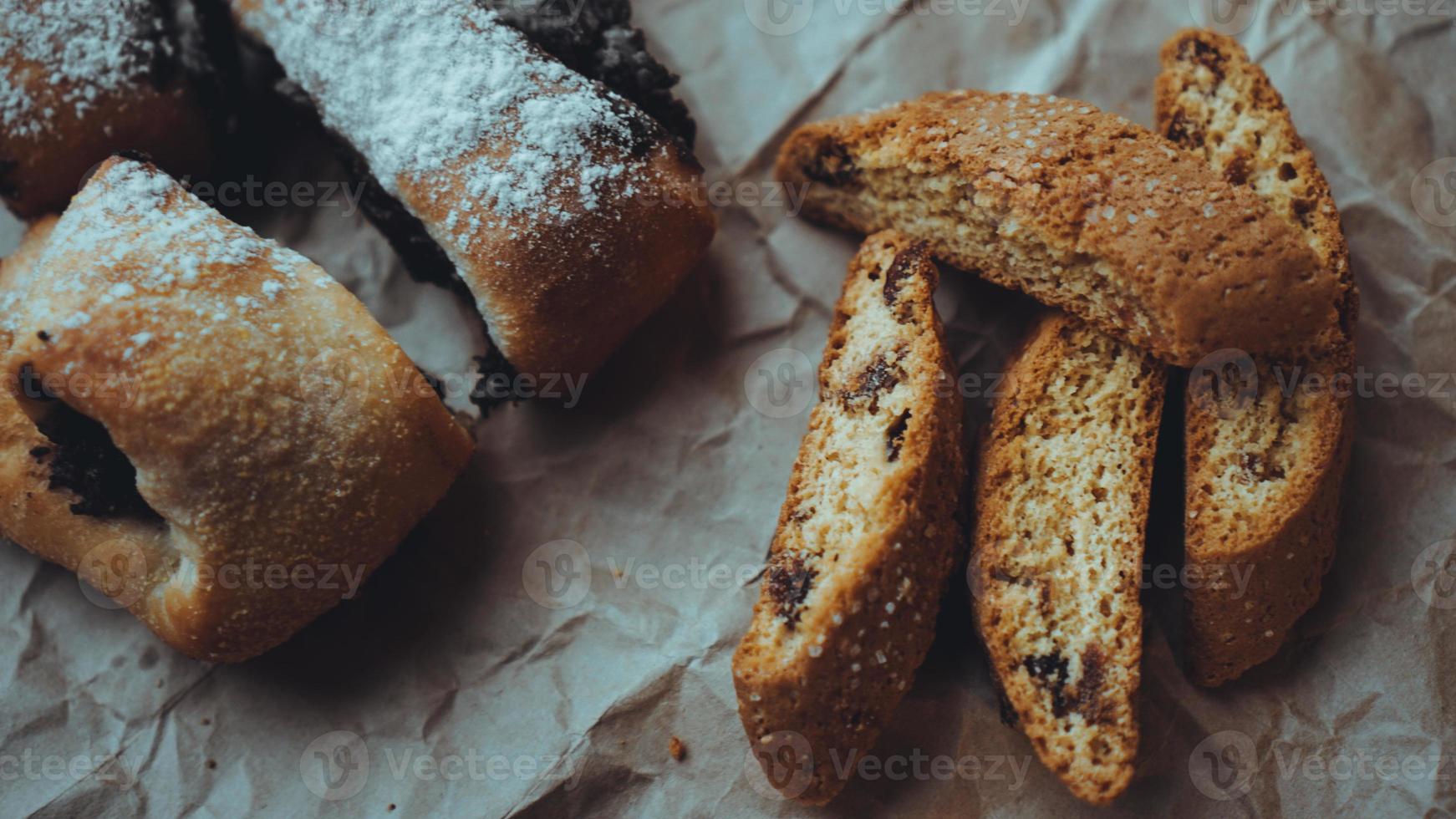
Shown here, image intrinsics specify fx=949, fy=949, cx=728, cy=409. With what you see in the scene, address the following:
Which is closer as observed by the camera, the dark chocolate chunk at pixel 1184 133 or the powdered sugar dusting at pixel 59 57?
the powdered sugar dusting at pixel 59 57

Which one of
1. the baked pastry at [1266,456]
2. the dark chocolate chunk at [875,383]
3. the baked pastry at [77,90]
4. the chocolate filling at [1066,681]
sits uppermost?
the baked pastry at [77,90]

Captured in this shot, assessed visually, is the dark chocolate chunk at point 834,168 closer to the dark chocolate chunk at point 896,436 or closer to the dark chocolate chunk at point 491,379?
the dark chocolate chunk at point 896,436

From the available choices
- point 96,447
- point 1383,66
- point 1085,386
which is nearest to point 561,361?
point 96,447

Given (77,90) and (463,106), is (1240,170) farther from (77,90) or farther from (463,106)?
(77,90)

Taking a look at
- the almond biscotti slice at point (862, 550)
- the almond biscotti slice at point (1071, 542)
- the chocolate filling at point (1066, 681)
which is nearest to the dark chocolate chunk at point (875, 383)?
the almond biscotti slice at point (862, 550)

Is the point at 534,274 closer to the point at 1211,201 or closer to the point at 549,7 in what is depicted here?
the point at 549,7

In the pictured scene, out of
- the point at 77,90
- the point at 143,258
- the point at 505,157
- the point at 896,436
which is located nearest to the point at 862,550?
the point at 896,436

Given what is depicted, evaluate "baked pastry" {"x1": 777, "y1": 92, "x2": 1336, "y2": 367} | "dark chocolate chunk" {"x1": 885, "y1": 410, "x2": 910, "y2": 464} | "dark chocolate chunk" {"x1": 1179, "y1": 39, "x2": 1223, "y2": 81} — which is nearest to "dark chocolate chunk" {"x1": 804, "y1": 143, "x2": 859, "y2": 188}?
"baked pastry" {"x1": 777, "y1": 92, "x2": 1336, "y2": 367}
